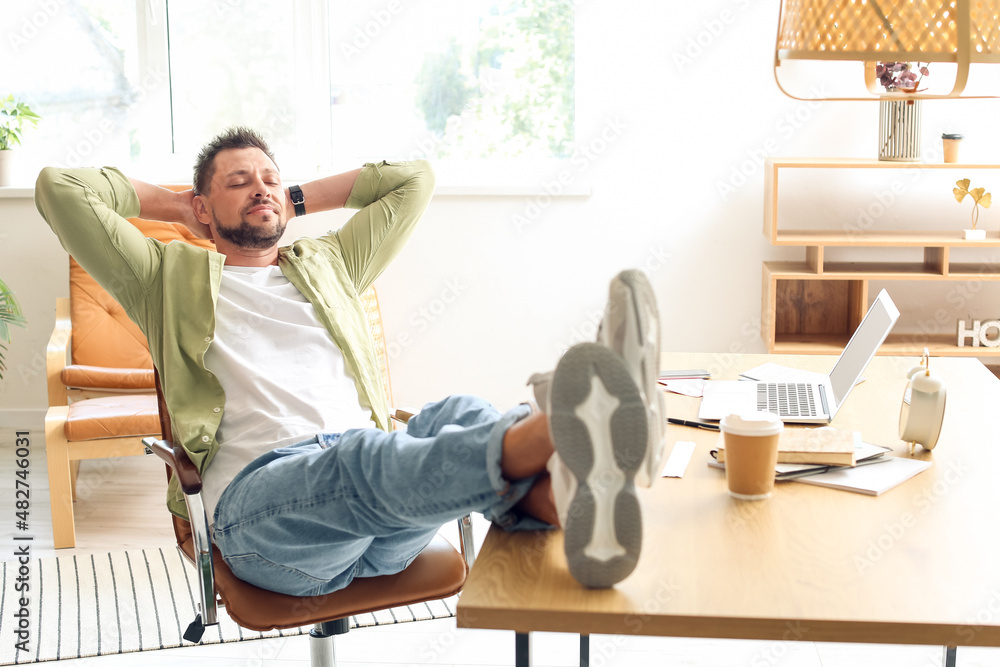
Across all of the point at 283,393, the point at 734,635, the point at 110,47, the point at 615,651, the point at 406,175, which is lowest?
the point at 615,651

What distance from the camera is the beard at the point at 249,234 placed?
6.62ft

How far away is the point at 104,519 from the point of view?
2992 mm

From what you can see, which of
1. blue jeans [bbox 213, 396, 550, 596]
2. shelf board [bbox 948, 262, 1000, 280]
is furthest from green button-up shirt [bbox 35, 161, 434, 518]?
shelf board [bbox 948, 262, 1000, 280]

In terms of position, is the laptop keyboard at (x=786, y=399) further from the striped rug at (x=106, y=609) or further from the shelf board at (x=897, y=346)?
the shelf board at (x=897, y=346)

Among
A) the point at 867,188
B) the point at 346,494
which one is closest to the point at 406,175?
the point at 346,494

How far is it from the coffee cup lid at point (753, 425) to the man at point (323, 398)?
0.20 metres

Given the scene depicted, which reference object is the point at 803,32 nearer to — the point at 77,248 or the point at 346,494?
the point at 346,494

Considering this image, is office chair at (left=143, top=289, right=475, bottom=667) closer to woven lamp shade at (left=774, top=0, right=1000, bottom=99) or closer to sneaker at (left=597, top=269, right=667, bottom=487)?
sneaker at (left=597, top=269, right=667, bottom=487)

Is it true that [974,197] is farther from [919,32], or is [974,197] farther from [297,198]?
[919,32]

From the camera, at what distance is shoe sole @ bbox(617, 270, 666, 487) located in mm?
1053

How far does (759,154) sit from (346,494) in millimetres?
2643

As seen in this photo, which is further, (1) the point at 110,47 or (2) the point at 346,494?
(1) the point at 110,47

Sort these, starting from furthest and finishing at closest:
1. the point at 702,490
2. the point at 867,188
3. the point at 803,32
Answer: the point at 867,188 → the point at 702,490 → the point at 803,32

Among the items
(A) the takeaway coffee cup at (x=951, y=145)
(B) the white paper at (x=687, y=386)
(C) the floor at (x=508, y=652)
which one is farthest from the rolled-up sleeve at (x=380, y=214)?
(A) the takeaway coffee cup at (x=951, y=145)
